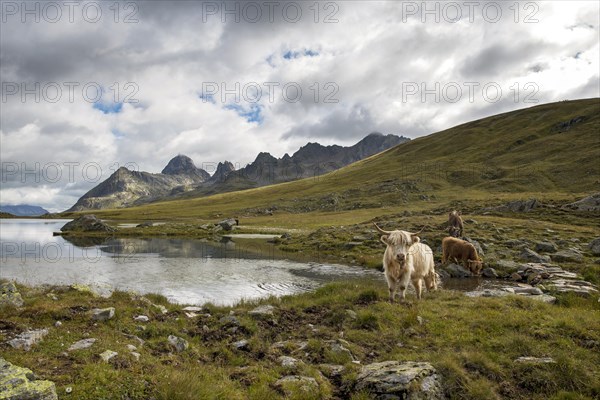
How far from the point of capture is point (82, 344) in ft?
28.6

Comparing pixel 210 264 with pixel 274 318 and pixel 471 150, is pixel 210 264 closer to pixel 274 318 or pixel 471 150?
pixel 274 318

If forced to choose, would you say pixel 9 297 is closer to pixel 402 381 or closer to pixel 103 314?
pixel 103 314

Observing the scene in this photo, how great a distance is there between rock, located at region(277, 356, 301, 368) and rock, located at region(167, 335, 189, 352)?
266 centimetres

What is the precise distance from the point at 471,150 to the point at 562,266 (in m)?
140

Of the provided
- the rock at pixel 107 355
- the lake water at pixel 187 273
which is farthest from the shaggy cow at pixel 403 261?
the rock at pixel 107 355

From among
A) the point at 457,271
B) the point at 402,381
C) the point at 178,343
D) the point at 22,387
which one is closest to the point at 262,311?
the point at 178,343

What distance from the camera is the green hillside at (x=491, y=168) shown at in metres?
89.9

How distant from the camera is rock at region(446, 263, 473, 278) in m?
23.2

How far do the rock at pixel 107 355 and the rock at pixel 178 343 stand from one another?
1844 millimetres

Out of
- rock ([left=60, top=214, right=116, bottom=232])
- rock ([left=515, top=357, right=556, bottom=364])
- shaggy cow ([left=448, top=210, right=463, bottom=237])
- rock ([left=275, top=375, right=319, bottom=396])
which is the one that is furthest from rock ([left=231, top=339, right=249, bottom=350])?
rock ([left=60, top=214, right=116, bottom=232])

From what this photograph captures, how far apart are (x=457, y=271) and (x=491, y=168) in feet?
351

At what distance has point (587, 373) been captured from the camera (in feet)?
25.9

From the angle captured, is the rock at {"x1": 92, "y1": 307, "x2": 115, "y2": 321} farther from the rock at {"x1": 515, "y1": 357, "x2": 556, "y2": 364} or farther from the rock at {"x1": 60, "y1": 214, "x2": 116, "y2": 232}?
the rock at {"x1": 60, "y1": 214, "x2": 116, "y2": 232}

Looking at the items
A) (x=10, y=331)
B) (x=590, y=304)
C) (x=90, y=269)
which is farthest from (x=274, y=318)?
(x=90, y=269)
